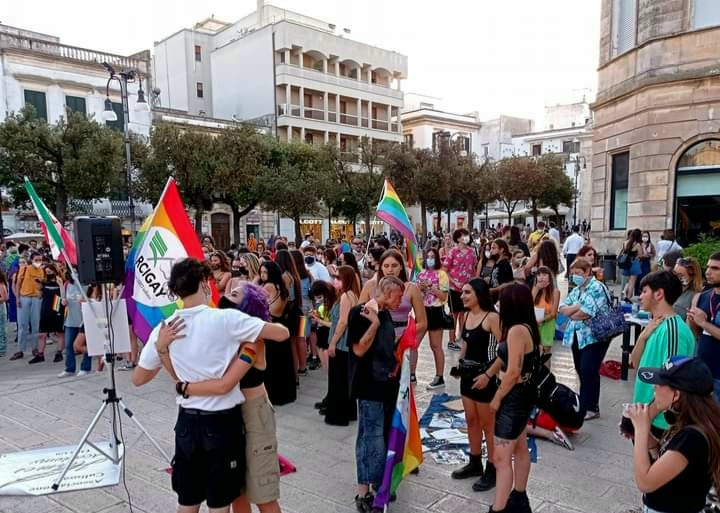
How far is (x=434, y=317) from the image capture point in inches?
250

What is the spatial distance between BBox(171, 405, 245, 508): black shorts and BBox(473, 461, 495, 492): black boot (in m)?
1.96

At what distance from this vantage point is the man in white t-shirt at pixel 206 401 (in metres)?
2.53

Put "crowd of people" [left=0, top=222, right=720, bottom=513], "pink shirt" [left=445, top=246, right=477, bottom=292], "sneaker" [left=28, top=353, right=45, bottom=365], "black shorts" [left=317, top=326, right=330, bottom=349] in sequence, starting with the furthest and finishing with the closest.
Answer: "sneaker" [left=28, top=353, right=45, bottom=365], "pink shirt" [left=445, top=246, right=477, bottom=292], "black shorts" [left=317, top=326, right=330, bottom=349], "crowd of people" [left=0, top=222, right=720, bottom=513]

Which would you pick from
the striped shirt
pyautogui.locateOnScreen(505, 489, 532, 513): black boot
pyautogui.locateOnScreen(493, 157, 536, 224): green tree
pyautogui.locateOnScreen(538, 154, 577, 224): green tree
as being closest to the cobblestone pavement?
pyautogui.locateOnScreen(505, 489, 532, 513): black boot

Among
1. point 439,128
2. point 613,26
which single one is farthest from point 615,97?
point 439,128

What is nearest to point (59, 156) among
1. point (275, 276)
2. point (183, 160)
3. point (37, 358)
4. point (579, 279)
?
point (183, 160)

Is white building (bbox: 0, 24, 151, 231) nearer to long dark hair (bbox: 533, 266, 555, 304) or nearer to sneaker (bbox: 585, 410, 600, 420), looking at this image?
long dark hair (bbox: 533, 266, 555, 304)

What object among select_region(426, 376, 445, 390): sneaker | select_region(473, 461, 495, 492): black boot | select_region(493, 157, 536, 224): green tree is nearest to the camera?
select_region(473, 461, 495, 492): black boot

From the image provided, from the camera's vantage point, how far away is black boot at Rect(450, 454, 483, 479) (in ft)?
12.8

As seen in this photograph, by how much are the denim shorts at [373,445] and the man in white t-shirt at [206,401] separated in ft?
3.47

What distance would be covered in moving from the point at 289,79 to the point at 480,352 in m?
36.7

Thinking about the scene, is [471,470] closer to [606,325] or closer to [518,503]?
[518,503]

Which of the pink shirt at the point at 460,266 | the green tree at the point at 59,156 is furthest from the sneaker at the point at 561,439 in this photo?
the green tree at the point at 59,156

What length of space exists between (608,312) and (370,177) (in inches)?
929
